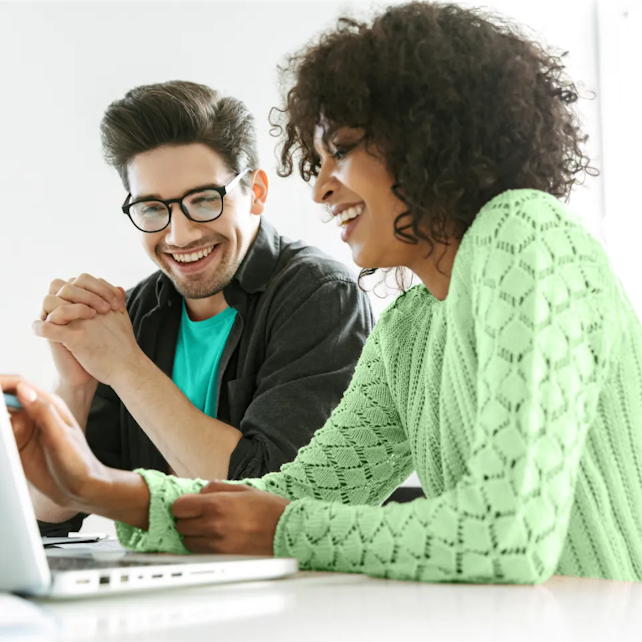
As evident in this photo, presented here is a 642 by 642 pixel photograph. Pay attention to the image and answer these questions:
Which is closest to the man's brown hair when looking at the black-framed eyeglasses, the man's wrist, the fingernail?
the black-framed eyeglasses

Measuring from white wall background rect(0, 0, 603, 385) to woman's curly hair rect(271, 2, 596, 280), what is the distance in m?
1.90

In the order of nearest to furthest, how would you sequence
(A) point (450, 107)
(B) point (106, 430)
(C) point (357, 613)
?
(C) point (357, 613) < (A) point (450, 107) < (B) point (106, 430)

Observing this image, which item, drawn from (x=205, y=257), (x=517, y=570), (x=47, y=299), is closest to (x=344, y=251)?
(x=205, y=257)

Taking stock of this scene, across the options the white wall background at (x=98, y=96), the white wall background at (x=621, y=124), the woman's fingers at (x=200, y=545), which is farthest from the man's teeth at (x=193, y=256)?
the white wall background at (x=621, y=124)

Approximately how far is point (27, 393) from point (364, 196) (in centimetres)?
52

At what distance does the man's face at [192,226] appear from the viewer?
1.95 meters

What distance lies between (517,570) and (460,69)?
626mm

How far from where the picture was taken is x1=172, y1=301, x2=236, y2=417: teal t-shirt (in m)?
1.96

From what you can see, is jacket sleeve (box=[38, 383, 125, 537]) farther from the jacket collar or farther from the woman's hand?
the woman's hand

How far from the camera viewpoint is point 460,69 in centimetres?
106

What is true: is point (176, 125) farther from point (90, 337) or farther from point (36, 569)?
point (36, 569)

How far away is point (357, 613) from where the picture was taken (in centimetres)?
58

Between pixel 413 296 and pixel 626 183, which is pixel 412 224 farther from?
pixel 626 183

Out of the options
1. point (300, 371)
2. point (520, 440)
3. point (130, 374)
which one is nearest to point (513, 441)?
point (520, 440)
